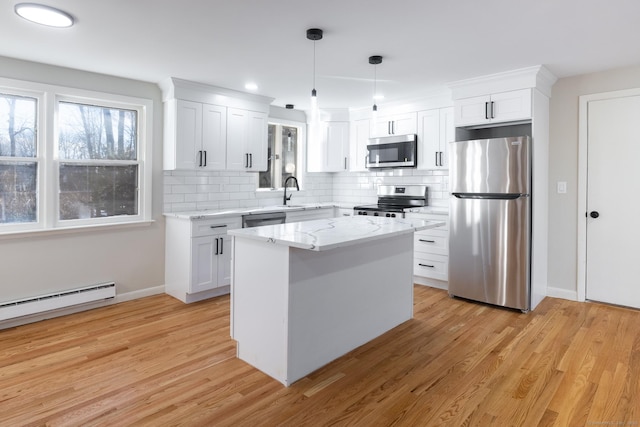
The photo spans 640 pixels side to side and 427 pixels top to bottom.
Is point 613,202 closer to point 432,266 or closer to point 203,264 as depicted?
point 432,266

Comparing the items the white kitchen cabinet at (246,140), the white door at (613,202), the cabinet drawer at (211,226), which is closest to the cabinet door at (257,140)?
the white kitchen cabinet at (246,140)

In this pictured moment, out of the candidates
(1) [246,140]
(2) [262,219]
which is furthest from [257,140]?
(2) [262,219]

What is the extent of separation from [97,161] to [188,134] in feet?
2.98

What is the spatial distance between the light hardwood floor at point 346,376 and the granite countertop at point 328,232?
34.7 inches

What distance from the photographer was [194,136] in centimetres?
419

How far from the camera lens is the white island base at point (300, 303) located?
7.71ft

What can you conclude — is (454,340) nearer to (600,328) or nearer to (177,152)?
(600,328)

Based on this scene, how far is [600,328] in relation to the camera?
3.26m

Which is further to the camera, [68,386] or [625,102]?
[625,102]

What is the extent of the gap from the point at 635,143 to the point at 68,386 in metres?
4.91

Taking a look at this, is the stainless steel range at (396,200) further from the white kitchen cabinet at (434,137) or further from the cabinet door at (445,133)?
the cabinet door at (445,133)

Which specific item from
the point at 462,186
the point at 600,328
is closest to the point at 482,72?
the point at 462,186

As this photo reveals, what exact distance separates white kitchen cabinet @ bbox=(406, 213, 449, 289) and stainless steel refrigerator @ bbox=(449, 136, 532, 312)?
250 mm

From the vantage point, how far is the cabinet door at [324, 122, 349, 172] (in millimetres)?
5625
